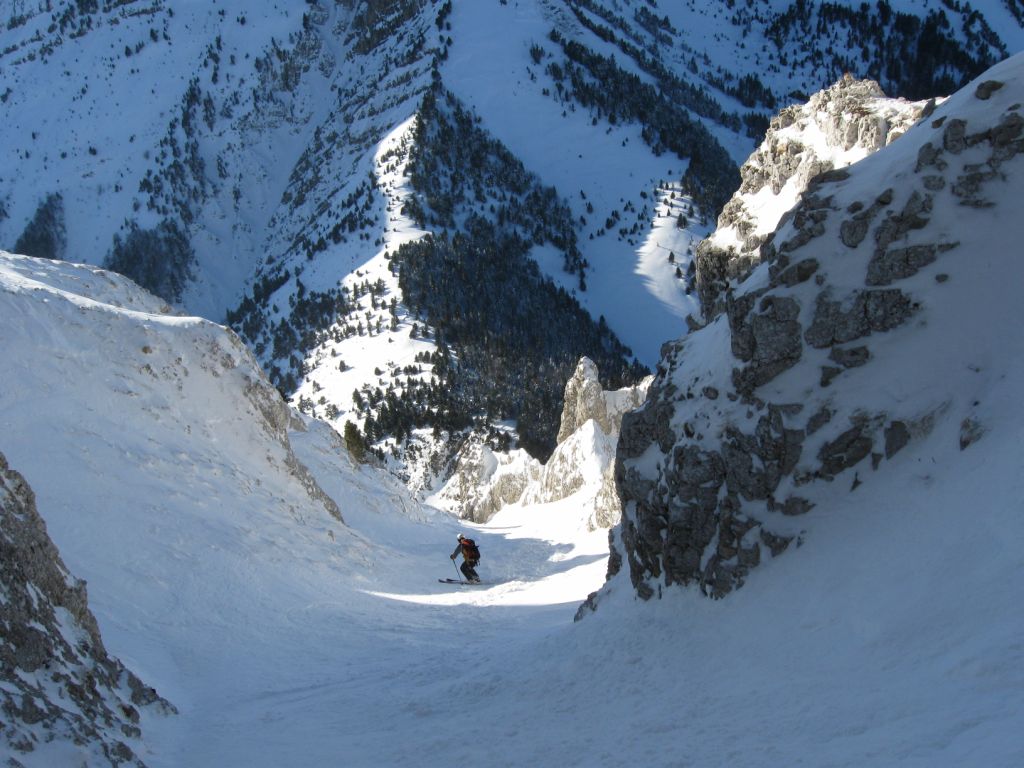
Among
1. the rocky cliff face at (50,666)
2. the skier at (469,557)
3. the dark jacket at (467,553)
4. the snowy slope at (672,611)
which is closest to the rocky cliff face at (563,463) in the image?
the skier at (469,557)

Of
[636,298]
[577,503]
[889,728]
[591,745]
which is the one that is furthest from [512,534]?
[636,298]

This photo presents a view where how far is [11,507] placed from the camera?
11734 mm

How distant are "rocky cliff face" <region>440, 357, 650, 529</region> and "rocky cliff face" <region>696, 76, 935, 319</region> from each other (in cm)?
2237

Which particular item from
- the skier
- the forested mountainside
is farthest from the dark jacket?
the forested mountainside

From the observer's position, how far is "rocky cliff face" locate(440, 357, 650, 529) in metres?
56.3

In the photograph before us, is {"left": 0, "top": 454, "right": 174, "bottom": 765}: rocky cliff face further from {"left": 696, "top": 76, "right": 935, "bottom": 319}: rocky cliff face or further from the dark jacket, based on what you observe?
the dark jacket

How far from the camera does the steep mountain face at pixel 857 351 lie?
11602 mm

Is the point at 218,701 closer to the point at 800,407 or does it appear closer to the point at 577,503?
the point at 800,407

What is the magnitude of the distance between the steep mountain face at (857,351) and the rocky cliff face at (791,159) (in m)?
6.97

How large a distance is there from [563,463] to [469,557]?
3173cm

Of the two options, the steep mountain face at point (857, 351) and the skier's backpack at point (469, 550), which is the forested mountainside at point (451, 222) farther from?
the steep mountain face at point (857, 351)

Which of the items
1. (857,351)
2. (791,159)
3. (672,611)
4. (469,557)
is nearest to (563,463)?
(469,557)

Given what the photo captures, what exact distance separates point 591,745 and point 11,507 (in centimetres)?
874

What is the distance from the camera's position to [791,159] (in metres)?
24.1
